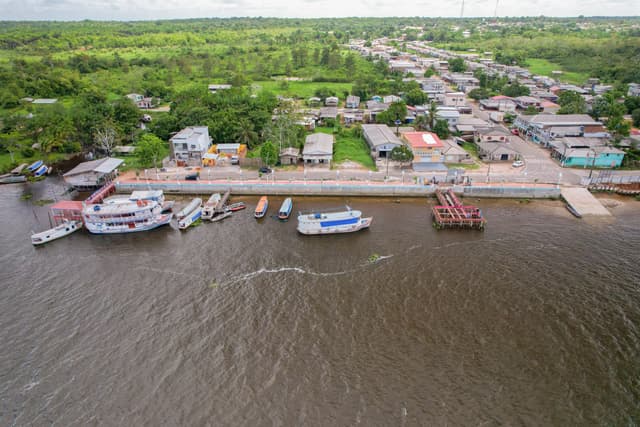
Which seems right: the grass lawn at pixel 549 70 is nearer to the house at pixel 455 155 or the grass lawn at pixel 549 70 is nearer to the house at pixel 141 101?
the house at pixel 455 155

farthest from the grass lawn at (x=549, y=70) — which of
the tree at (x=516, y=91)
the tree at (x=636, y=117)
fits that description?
the tree at (x=636, y=117)

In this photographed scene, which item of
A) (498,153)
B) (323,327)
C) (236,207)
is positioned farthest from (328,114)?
(323,327)

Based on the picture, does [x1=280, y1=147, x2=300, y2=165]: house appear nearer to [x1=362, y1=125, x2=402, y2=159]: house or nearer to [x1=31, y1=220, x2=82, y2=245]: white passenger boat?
[x1=362, y1=125, x2=402, y2=159]: house

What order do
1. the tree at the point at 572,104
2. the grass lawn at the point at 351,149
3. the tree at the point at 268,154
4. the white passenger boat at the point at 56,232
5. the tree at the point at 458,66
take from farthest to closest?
the tree at the point at 458,66, the tree at the point at 572,104, the grass lawn at the point at 351,149, the tree at the point at 268,154, the white passenger boat at the point at 56,232

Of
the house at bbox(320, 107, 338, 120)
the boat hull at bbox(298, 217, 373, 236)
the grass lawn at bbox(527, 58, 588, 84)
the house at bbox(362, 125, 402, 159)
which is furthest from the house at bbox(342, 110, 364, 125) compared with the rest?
the grass lawn at bbox(527, 58, 588, 84)

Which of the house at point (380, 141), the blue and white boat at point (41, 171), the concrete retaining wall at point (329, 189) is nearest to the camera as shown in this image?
the concrete retaining wall at point (329, 189)

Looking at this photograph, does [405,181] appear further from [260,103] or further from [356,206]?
[260,103]
